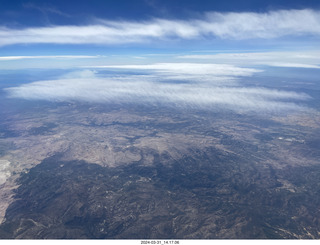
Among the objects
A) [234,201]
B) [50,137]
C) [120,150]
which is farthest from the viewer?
[50,137]

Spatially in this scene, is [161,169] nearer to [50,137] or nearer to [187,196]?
[187,196]

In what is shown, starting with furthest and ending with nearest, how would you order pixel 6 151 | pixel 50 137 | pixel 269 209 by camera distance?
pixel 50 137 < pixel 6 151 < pixel 269 209

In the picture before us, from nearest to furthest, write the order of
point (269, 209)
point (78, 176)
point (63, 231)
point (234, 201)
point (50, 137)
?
point (63, 231)
point (269, 209)
point (234, 201)
point (78, 176)
point (50, 137)

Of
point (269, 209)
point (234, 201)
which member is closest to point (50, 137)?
point (234, 201)

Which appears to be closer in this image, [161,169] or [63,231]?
[63,231]

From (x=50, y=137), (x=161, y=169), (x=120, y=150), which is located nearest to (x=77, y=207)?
(x=161, y=169)

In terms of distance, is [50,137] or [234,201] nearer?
[234,201]

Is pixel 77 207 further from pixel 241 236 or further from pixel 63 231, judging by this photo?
pixel 241 236

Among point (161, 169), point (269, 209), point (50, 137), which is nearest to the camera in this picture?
point (269, 209)
